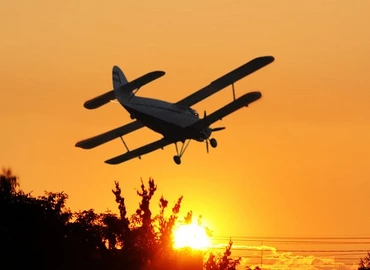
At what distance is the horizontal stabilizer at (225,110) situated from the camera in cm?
7988

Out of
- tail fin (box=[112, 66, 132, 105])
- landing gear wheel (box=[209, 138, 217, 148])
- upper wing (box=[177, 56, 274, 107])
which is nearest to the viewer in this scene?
tail fin (box=[112, 66, 132, 105])

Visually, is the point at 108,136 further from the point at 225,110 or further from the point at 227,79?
the point at 225,110

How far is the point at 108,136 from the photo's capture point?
295ft

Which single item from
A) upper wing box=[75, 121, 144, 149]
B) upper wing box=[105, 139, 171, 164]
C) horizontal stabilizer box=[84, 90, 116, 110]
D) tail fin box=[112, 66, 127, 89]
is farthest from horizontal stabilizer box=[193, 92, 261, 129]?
upper wing box=[75, 121, 144, 149]

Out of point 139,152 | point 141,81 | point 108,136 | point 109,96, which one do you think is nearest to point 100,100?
point 109,96

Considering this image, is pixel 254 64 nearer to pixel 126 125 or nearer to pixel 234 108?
pixel 234 108

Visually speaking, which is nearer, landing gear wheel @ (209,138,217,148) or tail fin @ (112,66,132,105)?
tail fin @ (112,66,132,105)

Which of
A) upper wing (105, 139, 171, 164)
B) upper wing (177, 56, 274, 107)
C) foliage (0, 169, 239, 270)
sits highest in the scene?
upper wing (177, 56, 274, 107)

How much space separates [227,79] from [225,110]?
2658mm

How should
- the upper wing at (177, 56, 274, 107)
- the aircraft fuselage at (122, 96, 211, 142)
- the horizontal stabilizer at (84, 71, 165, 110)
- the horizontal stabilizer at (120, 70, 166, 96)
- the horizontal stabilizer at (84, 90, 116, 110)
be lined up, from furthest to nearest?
the upper wing at (177, 56, 274, 107) → the horizontal stabilizer at (84, 90, 116, 110) → the aircraft fuselage at (122, 96, 211, 142) → the horizontal stabilizer at (84, 71, 165, 110) → the horizontal stabilizer at (120, 70, 166, 96)

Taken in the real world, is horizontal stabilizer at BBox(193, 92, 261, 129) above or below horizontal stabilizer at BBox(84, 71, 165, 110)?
above

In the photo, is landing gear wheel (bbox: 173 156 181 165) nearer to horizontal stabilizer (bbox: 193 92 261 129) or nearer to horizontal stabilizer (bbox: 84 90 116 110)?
horizontal stabilizer (bbox: 193 92 261 129)

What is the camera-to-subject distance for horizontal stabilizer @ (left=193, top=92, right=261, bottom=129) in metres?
79.9

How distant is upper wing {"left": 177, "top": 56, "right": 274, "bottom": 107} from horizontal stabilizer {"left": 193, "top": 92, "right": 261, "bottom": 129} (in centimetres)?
240
